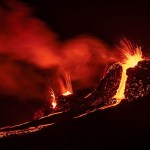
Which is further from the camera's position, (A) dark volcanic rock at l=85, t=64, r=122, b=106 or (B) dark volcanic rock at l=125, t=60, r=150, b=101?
(A) dark volcanic rock at l=85, t=64, r=122, b=106

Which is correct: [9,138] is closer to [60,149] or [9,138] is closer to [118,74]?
[60,149]

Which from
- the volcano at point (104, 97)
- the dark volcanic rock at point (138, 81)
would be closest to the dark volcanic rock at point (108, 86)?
the volcano at point (104, 97)

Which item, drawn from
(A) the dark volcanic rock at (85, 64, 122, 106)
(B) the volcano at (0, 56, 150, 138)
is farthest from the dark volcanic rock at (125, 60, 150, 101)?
(A) the dark volcanic rock at (85, 64, 122, 106)

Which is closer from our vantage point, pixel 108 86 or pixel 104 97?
pixel 104 97

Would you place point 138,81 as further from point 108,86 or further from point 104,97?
point 108,86

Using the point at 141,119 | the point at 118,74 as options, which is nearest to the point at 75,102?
the point at 118,74

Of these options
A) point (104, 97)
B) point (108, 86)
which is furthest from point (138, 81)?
point (108, 86)

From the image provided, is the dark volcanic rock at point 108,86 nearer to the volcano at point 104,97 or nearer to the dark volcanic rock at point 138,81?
the volcano at point 104,97

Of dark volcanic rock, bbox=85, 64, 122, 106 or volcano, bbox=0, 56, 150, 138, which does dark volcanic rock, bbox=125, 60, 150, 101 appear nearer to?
volcano, bbox=0, 56, 150, 138
